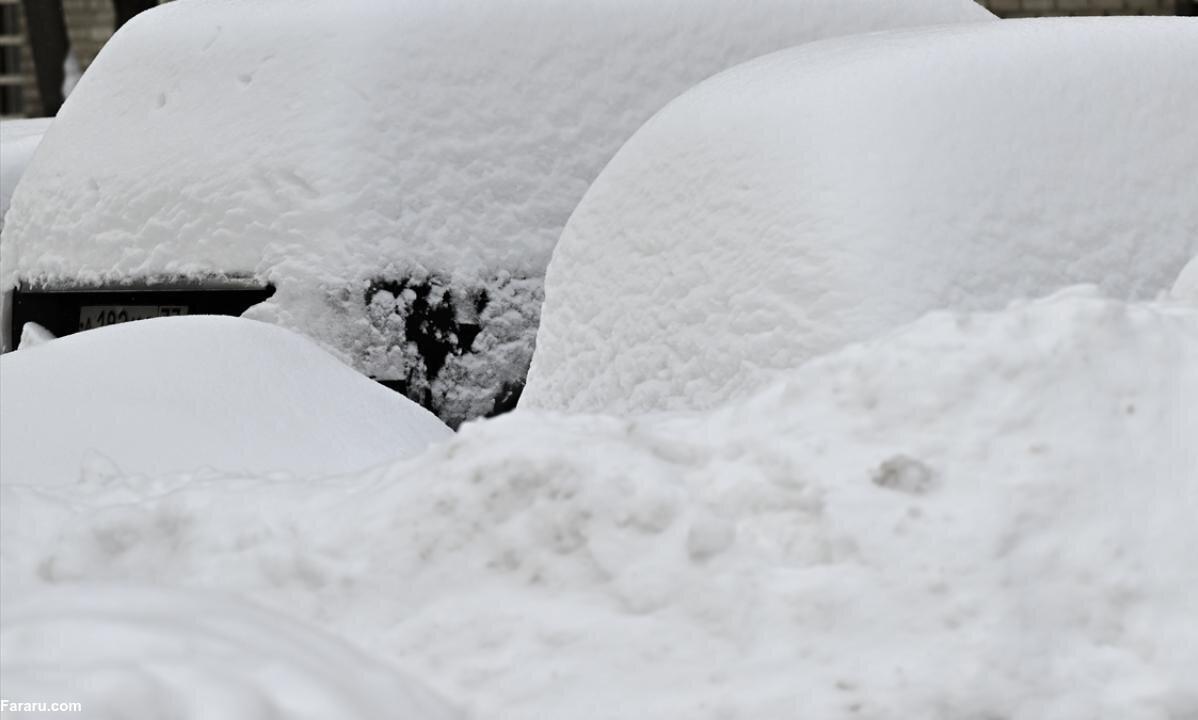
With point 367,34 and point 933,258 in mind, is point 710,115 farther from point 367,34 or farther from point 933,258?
point 367,34

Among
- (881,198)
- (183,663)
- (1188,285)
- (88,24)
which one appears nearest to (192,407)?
(881,198)

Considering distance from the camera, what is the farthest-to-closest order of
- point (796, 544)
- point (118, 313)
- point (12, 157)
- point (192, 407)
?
point (12, 157), point (118, 313), point (192, 407), point (796, 544)

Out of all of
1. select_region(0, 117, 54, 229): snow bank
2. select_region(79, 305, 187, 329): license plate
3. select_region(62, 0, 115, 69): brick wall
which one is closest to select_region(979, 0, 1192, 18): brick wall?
select_region(62, 0, 115, 69): brick wall

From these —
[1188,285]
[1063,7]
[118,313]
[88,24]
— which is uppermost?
[1188,285]

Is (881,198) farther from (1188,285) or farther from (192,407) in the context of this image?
(192,407)

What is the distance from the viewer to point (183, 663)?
169 cm

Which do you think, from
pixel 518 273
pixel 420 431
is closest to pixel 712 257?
pixel 420 431

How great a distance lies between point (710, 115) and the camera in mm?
3285

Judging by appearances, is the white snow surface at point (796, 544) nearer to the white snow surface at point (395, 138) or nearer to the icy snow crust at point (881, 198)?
the icy snow crust at point (881, 198)

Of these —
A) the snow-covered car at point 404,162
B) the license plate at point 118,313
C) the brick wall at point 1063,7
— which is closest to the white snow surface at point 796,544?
the snow-covered car at point 404,162

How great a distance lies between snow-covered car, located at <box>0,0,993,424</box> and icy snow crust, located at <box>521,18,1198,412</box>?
1.80 feet

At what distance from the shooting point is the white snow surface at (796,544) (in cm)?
186

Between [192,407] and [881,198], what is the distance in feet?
3.65

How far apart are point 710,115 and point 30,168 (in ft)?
6.74
